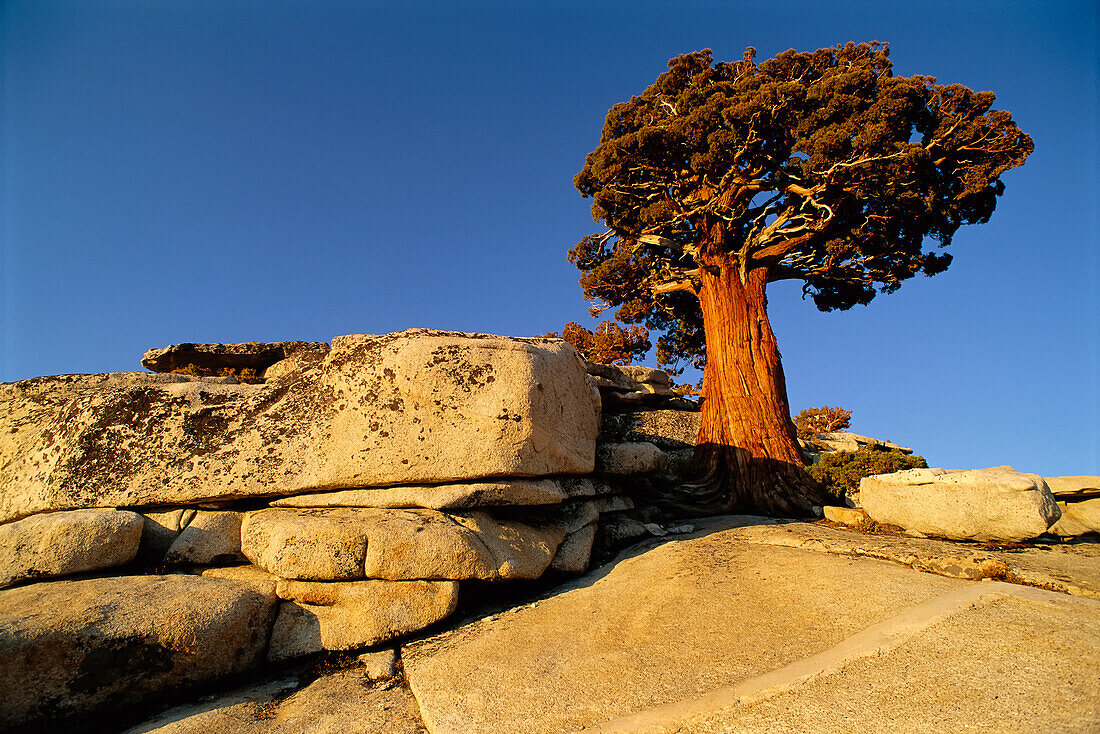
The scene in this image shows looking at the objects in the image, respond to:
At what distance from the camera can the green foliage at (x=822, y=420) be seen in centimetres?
1919

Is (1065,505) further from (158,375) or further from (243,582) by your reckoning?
(158,375)

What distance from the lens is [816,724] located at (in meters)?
3.18

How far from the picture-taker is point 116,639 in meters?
4.31

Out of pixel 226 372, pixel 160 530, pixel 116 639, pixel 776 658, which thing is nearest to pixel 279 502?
pixel 160 530

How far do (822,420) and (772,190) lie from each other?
972 centimetres

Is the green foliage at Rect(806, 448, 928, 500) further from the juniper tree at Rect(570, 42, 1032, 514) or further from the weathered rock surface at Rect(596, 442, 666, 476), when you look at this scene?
the weathered rock surface at Rect(596, 442, 666, 476)

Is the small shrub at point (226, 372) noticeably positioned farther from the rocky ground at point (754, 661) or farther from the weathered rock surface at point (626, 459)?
the weathered rock surface at point (626, 459)

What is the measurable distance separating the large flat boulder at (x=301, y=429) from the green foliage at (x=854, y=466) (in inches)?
246

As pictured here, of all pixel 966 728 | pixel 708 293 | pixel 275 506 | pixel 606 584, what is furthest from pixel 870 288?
pixel 275 506

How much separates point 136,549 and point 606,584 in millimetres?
4764

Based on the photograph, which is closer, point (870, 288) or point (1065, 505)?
point (1065, 505)

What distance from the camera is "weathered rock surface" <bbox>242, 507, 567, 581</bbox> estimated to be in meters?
5.34

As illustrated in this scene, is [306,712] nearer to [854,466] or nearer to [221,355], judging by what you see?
[221,355]

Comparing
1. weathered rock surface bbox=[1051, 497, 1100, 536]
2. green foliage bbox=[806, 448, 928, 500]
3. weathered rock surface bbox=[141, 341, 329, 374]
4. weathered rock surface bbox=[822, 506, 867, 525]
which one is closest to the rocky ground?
weathered rock surface bbox=[822, 506, 867, 525]
